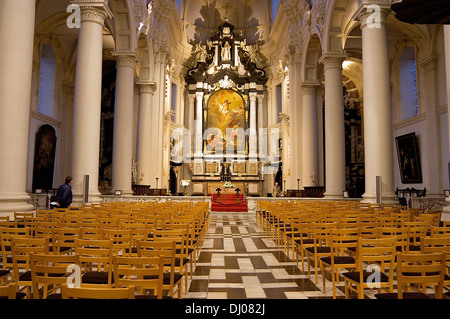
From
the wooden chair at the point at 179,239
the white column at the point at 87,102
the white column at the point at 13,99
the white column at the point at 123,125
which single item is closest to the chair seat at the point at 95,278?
the wooden chair at the point at 179,239

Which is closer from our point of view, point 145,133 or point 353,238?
point 353,238

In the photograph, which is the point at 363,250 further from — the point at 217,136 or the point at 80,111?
the point at 217,136

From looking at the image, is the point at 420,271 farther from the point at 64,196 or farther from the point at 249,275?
the point at 64,196

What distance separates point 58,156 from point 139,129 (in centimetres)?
551

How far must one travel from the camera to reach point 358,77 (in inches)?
1175

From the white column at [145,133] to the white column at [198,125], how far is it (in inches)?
426

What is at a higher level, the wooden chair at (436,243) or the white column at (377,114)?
the white column at (377,114)

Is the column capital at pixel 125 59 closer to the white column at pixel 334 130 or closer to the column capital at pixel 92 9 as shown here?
the column capital at pixel 92 9

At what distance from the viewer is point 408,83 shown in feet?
76.9

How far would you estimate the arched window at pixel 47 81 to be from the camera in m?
21.7

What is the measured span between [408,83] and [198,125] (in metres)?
18.2

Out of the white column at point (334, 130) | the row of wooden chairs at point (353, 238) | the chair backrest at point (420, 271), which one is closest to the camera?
the chair backrest at point (420, 271)

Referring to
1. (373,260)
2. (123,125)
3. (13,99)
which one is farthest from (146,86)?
(373,260)
